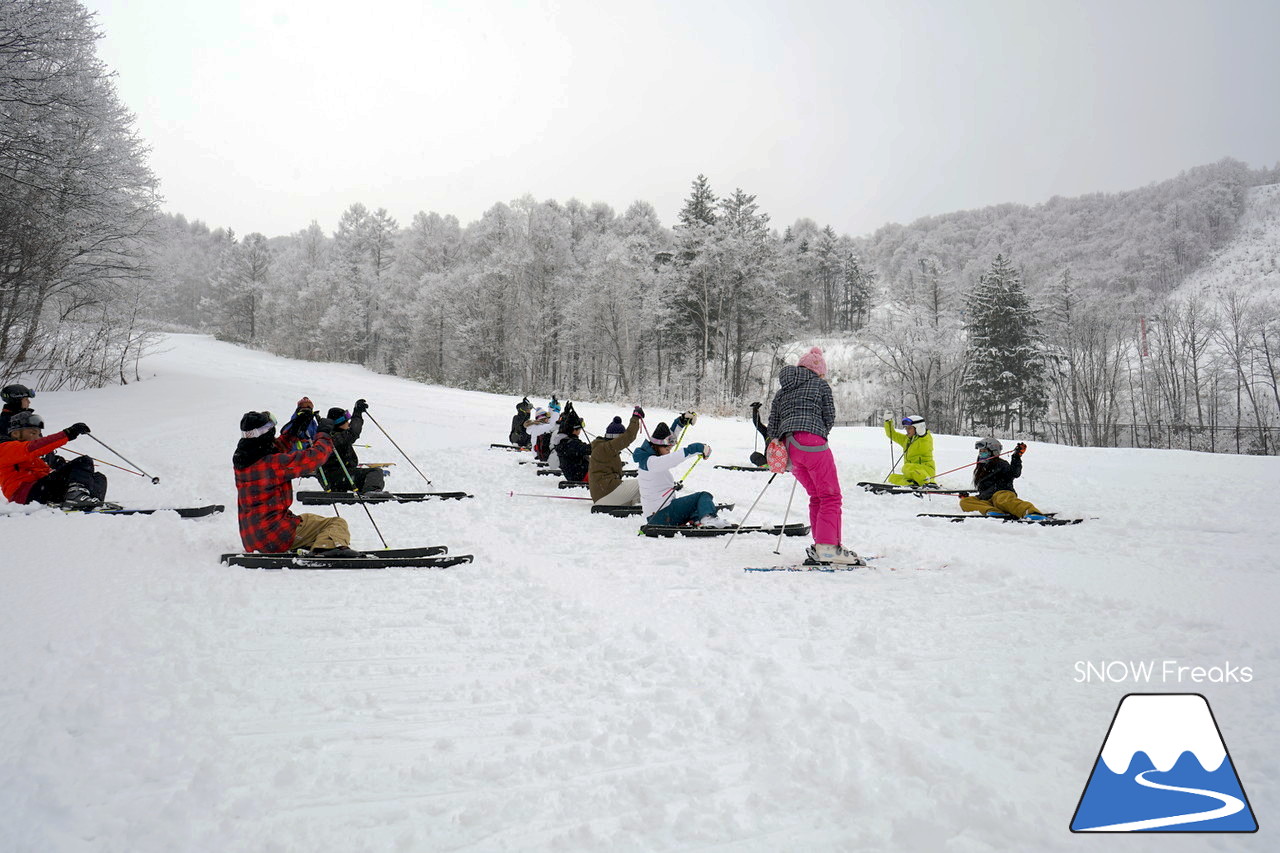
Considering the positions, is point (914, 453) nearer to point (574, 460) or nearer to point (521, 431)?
point (574, 460)

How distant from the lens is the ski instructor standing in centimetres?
536

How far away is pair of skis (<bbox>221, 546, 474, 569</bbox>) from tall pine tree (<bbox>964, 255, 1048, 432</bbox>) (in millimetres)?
34068

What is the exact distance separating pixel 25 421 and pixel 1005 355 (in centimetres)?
3723

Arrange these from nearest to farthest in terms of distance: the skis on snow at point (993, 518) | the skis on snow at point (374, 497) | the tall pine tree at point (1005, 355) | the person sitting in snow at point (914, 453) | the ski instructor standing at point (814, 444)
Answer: the ski instructor standing at point (814, 444), the skis on snow at point (993, 518), the skis on snow at point (374, 497), the person sitting in snow at point (914, 453), the tall pine tree at point (1005, 355)

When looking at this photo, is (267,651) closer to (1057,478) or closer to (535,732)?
(535,732)

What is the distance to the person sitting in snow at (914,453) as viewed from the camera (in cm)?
968

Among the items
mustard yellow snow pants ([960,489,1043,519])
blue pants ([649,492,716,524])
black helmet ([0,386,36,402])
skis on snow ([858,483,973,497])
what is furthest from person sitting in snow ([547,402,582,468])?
black helmet ([0,386,36,402])

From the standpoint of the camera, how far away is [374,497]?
8633mm

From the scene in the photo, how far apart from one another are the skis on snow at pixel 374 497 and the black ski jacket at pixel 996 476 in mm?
7103

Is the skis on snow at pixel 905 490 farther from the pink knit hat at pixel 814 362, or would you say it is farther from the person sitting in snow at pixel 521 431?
the person sitting in snow at pixel 521 431

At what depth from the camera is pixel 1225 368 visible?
33.2 m

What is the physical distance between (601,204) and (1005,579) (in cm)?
5377

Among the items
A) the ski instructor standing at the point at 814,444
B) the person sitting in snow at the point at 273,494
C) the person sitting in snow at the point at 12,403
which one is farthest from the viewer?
the person sitting in snow at the point at 12,403

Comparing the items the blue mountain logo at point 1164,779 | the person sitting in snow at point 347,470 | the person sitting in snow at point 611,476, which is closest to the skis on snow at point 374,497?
the person sitting in snow at point 347,470
